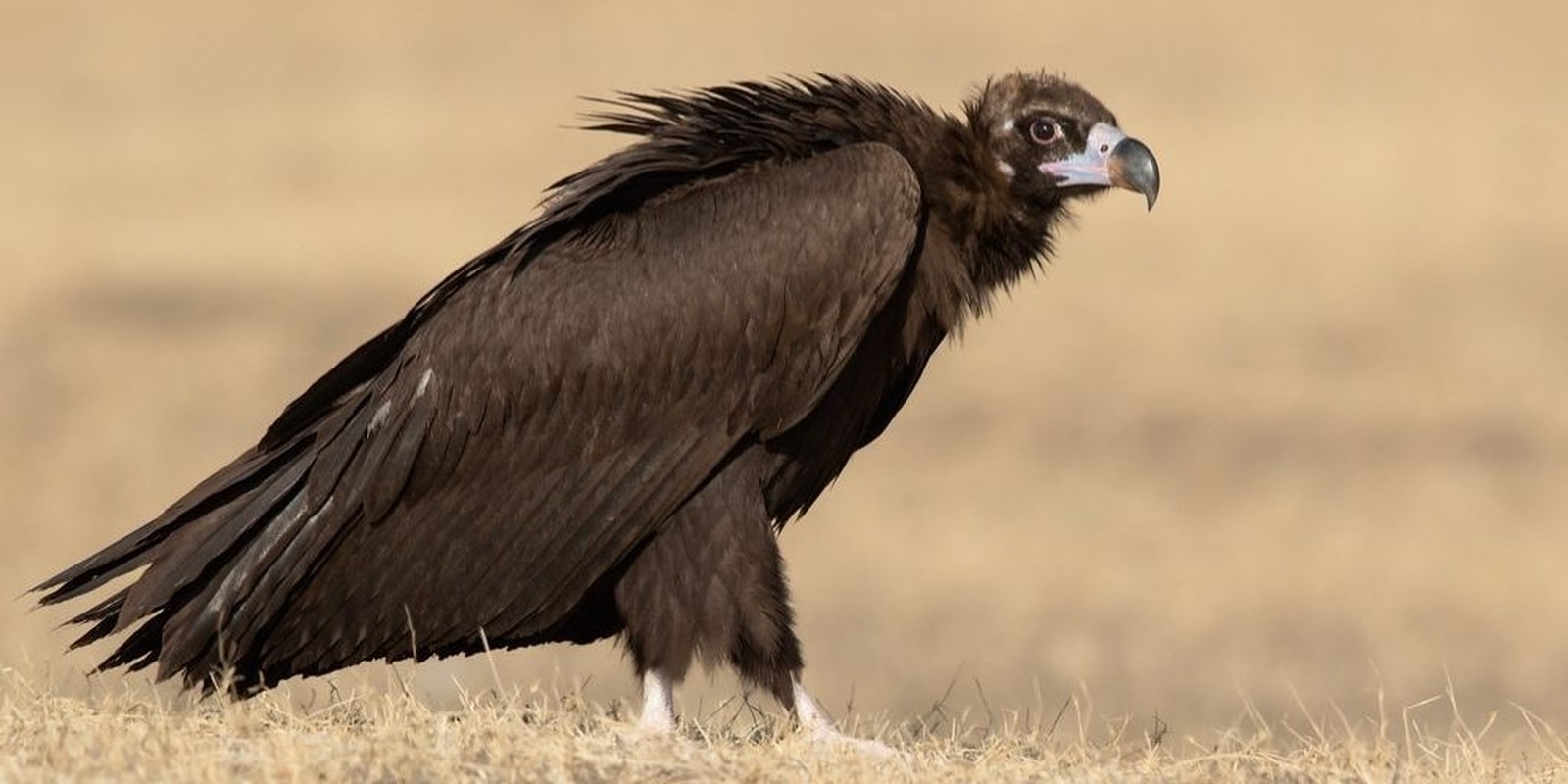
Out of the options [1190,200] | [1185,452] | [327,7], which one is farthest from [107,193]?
[1185,452]

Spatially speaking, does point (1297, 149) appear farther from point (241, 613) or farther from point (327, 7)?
point (241, 613)

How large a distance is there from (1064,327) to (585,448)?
1438 cm

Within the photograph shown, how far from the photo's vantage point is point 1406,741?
764cm

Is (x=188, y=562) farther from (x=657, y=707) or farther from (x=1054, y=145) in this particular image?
(x=1054, y=145)

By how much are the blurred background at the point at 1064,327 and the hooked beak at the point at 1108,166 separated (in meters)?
3.38

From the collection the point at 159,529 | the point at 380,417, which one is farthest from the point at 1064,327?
the point at 159,529

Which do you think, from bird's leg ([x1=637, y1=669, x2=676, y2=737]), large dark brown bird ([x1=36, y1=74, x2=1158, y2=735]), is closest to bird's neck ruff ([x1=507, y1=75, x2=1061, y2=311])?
large dark brown bird ([x1=36, y1=74, x2=1158, y2=735])

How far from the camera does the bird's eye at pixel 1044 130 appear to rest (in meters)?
8.64

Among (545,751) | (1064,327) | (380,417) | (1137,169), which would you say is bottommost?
(545,751)

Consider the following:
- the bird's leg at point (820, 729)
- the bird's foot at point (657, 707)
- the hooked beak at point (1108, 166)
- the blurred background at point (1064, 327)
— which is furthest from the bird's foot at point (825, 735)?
the blurred background at point (1064, 327)

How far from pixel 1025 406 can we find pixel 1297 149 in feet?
25.4

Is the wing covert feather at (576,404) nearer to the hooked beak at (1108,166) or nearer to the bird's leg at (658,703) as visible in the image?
the bird's leg at (658,703)

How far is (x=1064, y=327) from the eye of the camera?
22141 mm

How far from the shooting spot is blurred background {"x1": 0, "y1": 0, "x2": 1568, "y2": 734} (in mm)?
17516
